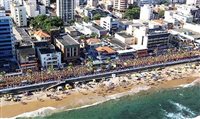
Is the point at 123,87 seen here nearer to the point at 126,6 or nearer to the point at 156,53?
the point at 156,53

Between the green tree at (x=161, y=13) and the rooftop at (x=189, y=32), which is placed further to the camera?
the green tree at (x=161, y=13)

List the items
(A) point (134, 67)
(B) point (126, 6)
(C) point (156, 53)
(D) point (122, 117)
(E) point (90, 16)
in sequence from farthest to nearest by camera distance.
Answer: (B) point (126, 6) → (E) point (90, 16) → (C) point (156, 53) → (A) point (134, 67) → (D) point (122, 117)

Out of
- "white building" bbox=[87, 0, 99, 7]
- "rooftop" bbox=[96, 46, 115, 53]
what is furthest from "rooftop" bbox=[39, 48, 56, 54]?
"white building" bbox=[87, 0, 99, 7]

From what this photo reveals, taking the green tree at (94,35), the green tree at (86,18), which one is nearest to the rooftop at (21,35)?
the green tree at (94,35)

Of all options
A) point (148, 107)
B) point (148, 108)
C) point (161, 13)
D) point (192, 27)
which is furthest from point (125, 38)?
point (161, 13)

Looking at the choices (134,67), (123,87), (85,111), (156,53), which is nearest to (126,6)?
(156,53)

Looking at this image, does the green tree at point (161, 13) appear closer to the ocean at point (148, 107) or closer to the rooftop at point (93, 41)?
the rooftop at point (93, 41)
